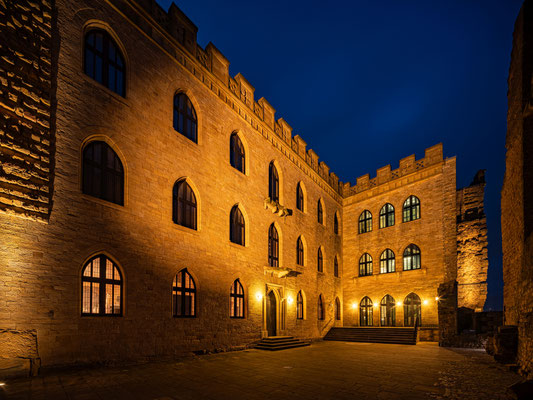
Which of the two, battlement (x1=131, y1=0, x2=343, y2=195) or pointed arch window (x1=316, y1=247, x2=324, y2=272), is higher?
battlement (x1=131, y1=0, x2=343, y2=195)

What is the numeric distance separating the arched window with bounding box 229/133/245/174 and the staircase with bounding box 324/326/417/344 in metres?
12.9

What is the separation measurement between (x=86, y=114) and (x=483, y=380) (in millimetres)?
12619

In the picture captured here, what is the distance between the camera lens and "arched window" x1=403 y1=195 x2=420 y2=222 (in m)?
22.1

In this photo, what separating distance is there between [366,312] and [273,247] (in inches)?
419

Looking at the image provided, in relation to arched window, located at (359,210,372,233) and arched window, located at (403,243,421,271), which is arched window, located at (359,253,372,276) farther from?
arched window, located at (403,243,421,271)

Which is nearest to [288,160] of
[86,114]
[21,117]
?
[86,114]

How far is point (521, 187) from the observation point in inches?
367

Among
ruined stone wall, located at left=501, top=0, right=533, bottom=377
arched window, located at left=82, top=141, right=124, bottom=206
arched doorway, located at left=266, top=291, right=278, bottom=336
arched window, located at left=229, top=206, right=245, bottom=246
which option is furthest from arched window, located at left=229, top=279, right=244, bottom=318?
ruined stone wall, located at left=501, top=0, right=533, bottom=377

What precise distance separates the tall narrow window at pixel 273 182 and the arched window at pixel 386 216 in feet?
33.0

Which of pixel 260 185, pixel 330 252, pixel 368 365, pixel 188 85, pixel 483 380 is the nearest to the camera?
pixel 483 380

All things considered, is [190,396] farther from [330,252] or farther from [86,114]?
[330,252]

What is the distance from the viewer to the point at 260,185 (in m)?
16.4

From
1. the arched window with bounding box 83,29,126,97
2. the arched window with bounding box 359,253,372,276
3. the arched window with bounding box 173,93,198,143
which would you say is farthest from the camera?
the arched window with bounding box 359,253,372,276

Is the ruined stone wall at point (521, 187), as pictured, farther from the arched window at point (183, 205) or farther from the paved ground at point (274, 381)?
the arched window at point (183, 205)
